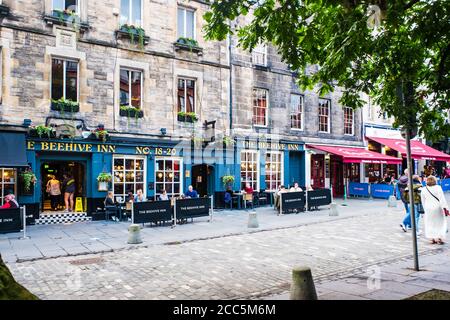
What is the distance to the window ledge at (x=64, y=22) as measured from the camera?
14023 millimetres

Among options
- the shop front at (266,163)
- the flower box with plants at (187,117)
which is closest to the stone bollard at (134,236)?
the flower box with plants at (187,117)

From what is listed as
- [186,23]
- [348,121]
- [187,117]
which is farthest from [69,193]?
[348,121]

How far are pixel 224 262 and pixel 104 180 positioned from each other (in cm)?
863

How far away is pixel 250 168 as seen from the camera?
1994 centimetres

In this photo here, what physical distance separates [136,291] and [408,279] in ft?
15.1

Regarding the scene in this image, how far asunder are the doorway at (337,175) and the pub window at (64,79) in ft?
54.5

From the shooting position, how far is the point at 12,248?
9.52m

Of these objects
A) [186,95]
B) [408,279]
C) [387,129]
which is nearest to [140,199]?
[186,95]

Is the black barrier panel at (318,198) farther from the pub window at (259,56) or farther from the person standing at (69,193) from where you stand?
the person standing at (69,193)

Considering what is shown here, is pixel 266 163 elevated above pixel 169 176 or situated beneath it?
elevated above

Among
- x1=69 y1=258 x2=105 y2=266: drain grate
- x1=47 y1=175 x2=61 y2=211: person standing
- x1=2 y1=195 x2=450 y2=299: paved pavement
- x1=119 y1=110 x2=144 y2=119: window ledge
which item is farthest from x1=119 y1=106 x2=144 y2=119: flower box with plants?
x1=69 y1=258 x2=105 y2=266: drain grate

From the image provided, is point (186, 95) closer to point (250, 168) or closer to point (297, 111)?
point (250, 168)

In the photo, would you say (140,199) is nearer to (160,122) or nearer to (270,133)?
(160,122)

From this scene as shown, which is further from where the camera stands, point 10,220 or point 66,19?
point 66,19
